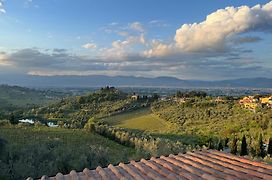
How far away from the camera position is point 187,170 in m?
6.18

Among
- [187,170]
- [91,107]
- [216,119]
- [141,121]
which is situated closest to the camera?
[187,170]

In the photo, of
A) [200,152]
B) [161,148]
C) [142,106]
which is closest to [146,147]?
[161,148]

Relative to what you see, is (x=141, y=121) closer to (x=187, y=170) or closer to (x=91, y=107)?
(x=91, y=107)

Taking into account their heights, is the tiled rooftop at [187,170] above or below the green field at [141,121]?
above

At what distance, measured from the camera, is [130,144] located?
37969 mm

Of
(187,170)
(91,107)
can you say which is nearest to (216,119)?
(91,107)

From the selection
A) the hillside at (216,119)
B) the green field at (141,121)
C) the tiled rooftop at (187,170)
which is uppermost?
the tiled rooftop at (187,170)

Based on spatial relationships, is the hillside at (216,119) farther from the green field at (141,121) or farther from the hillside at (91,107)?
the hillside at (91,107)

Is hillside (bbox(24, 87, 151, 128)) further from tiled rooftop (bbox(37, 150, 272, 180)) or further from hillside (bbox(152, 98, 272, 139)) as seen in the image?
tiled rooftop (bbox(37, 150, 272, 180))

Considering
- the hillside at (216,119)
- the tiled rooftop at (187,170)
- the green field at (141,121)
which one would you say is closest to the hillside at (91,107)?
the green field at (141,121)

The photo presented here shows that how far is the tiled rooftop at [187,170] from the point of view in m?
5.73

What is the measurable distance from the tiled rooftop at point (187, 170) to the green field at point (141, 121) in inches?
1894

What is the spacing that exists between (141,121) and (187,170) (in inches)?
2338

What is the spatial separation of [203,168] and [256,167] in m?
0.95
